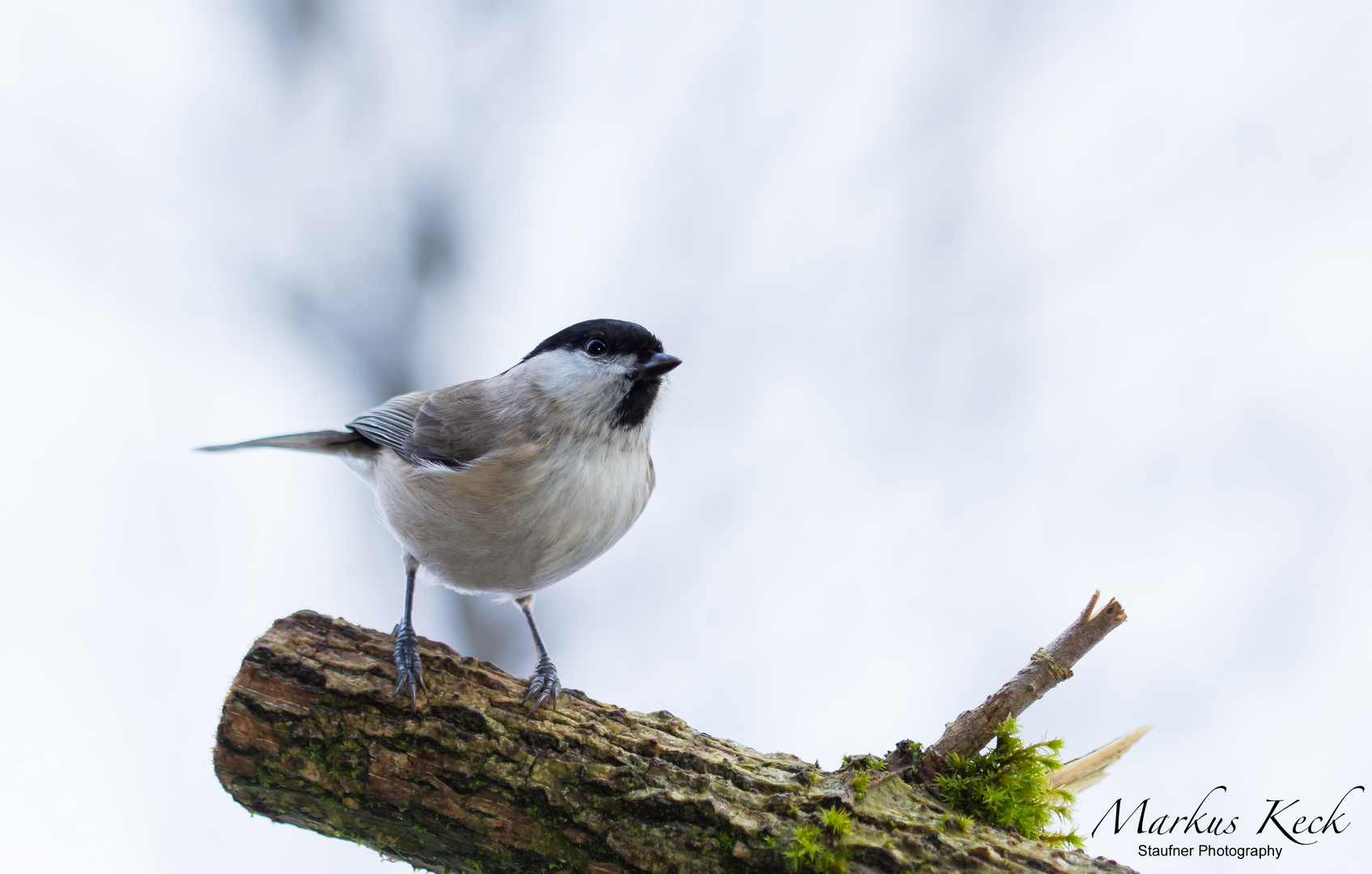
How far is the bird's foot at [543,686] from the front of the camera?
1.85 meters

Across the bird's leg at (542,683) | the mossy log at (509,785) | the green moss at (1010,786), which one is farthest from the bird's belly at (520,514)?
the green moss at (1010,786)

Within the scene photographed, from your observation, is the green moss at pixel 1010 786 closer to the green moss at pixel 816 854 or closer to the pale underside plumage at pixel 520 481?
the green moss at pixel 816 854

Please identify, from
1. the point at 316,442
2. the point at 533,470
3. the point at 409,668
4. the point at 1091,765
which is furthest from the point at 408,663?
the point at 1091,765

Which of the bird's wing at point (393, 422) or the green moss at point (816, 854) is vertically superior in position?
the bird's wing at point (393, 422)

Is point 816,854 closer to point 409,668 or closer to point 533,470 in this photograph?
point 409,668

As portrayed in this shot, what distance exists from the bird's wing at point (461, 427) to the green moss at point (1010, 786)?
1.39 m

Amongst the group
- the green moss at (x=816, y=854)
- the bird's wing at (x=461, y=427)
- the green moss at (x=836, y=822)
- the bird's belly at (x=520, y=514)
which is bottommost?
the green moss at (x=816, y=854)

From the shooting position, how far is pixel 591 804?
162 centimetres

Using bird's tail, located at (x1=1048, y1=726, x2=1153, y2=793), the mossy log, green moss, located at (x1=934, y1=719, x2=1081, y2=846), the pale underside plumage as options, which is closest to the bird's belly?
the pale underside plumage

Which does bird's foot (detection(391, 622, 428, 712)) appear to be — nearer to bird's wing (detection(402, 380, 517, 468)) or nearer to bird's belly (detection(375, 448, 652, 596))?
bird's belly (detection(375, 448, 652, 596))

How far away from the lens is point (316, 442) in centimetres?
270

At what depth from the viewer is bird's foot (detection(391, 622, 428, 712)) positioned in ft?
5.70

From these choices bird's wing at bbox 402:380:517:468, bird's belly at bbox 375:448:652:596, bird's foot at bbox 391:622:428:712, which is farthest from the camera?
bird's wing at bbox 402:380:517:468

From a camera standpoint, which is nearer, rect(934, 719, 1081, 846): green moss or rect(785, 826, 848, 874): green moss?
rect(785, 826, 848, 874): green moss
